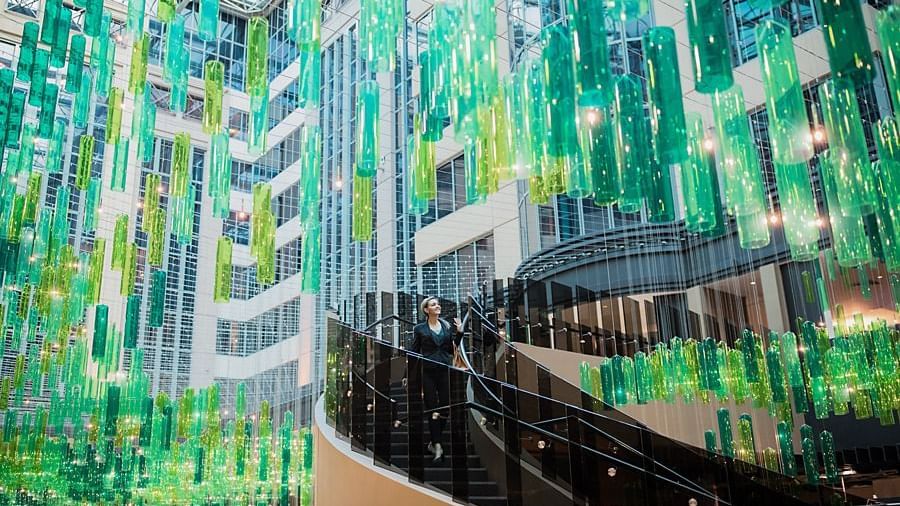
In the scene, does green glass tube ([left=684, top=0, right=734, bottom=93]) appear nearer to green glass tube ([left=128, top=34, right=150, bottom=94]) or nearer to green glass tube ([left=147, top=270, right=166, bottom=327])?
green glass tube ([left=128, top=34, right=150, bottom=94])

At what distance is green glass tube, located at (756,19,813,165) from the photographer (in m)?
3.08

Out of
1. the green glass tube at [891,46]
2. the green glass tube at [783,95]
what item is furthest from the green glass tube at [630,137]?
the green glass tube at [891,46]

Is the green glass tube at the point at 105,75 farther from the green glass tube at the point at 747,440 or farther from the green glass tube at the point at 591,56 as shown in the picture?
the green glass tube at the point at 747,440

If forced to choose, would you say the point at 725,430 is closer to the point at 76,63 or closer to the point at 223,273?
the point at 223,273

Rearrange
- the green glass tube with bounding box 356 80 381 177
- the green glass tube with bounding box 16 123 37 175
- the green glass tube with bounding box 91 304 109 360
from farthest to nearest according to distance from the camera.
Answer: the green glass tube with bounding box 91 304 109 360, the green glass tube with bounding box 16 123 37 175, the green glass tube with bounding box 356 80 381 177

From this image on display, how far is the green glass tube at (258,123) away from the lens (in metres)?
5.03

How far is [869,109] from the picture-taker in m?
9.68

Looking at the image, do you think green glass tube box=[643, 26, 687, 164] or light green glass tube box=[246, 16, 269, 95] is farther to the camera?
light green glass tube box=[246, 16, 269, 95]

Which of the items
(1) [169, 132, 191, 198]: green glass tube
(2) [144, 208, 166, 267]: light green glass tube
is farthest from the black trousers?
(1) [169, 132, 191, 198]: green glass tube

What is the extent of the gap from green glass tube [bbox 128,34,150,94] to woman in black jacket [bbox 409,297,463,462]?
3609mm

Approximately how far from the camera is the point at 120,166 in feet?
20.3

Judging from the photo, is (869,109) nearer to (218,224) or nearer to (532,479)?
(532,479)

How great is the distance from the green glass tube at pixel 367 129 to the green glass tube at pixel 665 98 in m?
1.52

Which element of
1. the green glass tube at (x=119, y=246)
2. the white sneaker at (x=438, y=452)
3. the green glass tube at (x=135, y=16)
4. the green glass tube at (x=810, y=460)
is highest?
the green glass tube at (x=135, y=16)
